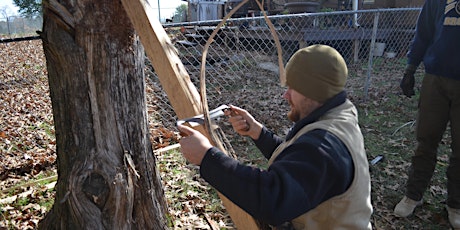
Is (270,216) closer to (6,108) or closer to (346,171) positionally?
(346,171)

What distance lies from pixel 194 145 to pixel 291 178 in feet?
1.31

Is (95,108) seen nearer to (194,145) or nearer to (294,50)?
(194,145)

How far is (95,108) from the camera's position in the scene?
1984mm

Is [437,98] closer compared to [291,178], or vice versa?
[291,178]

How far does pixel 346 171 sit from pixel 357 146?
13cm

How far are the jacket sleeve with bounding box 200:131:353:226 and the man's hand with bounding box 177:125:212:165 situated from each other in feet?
0.27

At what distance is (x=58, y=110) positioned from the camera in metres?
2.05

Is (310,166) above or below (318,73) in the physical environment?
below

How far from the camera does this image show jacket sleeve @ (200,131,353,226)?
121cm

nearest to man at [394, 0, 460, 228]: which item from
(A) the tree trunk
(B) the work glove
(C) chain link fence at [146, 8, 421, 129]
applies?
(B) the work glove

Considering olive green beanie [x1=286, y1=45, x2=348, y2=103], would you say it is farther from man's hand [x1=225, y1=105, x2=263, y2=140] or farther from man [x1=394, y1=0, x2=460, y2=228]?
man [x1=394, y1=0, x2=460, y2=228]

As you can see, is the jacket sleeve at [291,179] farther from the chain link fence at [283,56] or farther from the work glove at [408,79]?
the chain link fence at [283,56]

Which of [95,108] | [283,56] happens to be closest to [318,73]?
[95,108]

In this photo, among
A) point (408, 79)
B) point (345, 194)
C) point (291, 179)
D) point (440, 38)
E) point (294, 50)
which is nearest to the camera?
point (291, 179)
